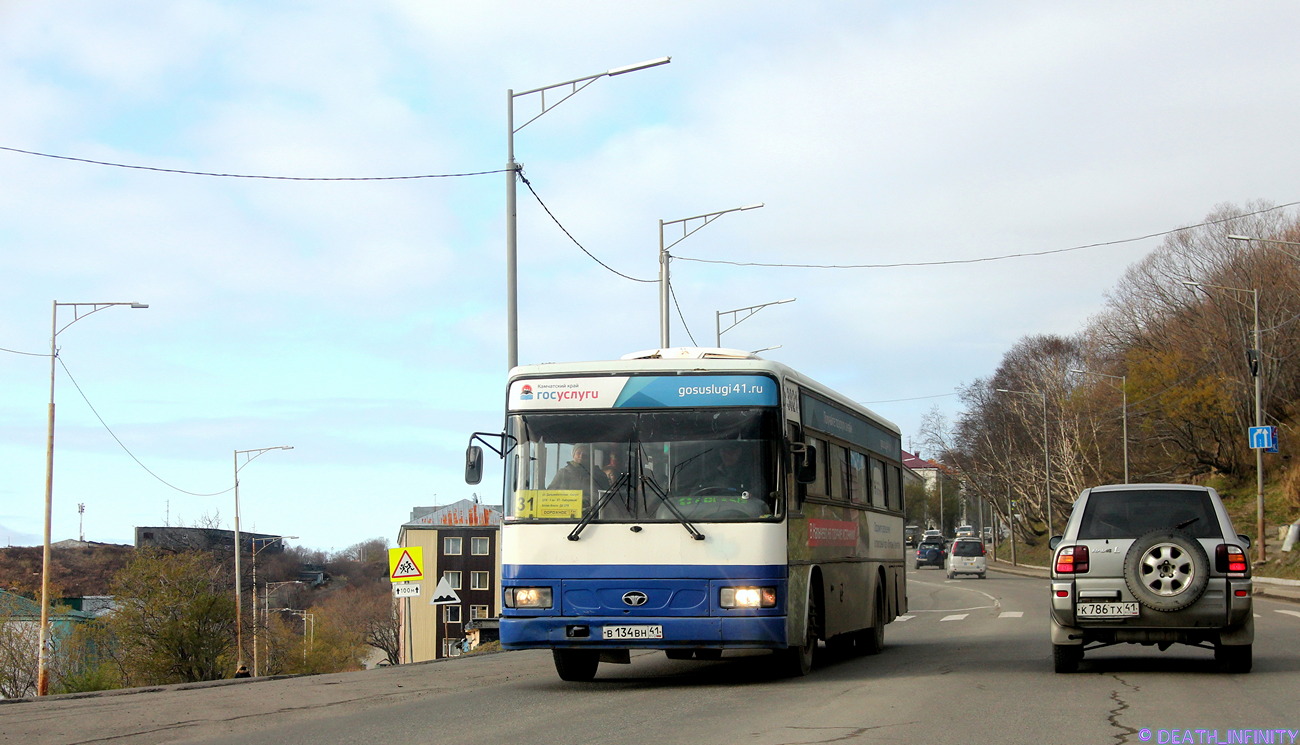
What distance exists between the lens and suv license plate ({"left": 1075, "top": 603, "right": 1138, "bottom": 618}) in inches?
459

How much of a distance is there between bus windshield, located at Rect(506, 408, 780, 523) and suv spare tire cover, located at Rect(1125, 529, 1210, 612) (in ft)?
10.4

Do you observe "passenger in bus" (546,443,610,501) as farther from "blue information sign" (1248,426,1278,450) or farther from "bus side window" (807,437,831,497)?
"blue information sign" (1248,426,1278,450)

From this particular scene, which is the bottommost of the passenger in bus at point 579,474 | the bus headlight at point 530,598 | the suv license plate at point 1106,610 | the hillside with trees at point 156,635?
the hillside with trees at point 156,635

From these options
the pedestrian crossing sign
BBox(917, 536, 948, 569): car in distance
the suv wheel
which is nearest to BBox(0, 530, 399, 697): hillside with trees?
the pedestrian crossing sign

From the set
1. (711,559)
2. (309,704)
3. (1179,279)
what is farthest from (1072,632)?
(1179,279)

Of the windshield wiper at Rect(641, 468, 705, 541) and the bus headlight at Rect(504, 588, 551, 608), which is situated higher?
the windshield wiper at Rect(641, 468, 705, 541)

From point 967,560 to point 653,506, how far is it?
5075 cm

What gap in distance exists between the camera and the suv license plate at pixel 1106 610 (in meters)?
11.7

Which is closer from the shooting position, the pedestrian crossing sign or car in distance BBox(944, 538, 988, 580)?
the pedestrian crossing sign

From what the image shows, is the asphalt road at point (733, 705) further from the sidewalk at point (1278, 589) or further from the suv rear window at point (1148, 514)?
the sidewalk at point (1278, 589)

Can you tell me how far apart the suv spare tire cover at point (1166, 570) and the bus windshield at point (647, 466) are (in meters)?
3.17

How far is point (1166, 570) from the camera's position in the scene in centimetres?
1158

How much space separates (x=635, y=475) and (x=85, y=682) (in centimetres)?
2834

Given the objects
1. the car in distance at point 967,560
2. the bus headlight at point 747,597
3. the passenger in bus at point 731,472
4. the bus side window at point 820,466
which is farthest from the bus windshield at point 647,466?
the car in distance at point 967,560
